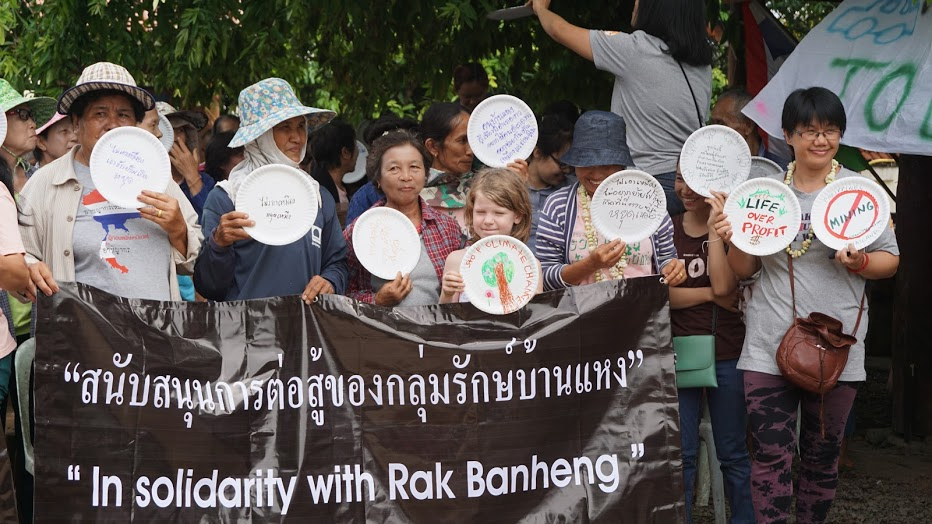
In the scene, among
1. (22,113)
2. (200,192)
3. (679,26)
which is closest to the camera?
(679,26)

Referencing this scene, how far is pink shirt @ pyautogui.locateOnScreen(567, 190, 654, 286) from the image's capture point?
5.13 metres

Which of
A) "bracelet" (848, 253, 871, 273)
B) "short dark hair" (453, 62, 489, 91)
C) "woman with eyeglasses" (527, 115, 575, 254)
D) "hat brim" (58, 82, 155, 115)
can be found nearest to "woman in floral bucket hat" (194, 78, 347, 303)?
"hat brim" (58, 82, 155, 115)

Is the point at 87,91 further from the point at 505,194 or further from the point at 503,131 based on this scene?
the point at 503,131

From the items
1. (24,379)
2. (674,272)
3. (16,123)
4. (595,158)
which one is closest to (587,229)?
(595,158)

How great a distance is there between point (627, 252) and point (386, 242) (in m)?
1.06

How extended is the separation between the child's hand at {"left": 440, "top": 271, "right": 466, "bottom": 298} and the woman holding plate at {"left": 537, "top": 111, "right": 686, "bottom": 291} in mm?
483

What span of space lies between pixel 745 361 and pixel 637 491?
777 millimetres

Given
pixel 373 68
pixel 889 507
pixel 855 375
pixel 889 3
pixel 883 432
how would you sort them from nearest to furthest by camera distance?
pixel 855 375
pixel 889 3
pixel 889 507
pixel 883 432
pixel 373 68

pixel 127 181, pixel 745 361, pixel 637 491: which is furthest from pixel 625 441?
pixel 127 181

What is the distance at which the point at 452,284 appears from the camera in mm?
4805

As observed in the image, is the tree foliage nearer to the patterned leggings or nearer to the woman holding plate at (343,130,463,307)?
the woman holding plate at (343,130,463,307)

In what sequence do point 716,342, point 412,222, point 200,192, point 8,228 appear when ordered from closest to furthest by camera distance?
point 8,228, point 412,222, point 716,342, point 200,192

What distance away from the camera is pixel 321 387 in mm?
4738

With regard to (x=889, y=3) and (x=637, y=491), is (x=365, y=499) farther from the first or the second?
(x=889, y=3)
